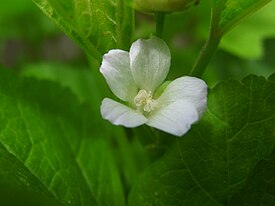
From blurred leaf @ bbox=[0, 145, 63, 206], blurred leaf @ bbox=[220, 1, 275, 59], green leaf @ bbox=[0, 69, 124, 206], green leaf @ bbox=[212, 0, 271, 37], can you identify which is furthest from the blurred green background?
blurred leaf @ bbox=[0, 145, 63, 206]

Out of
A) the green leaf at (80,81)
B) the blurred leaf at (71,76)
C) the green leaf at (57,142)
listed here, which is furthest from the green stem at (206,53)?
the blurred leaf at (71,76)

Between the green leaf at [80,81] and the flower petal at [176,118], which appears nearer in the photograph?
the flower petal at [176,118]

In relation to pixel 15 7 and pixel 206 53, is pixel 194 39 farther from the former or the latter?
pixel 206 53

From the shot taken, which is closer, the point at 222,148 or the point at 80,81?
the point at 222,148

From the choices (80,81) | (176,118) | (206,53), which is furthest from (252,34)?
(176,118)

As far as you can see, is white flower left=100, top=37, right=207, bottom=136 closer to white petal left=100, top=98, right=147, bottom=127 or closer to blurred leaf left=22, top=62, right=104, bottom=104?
white petal left=100, top=98, right=147, bottom=127

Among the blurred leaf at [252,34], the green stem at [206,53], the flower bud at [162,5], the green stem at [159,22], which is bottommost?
the blurred leaf at [252,34]

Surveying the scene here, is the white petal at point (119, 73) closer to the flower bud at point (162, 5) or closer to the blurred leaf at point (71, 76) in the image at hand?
the flower bud at point (162, 5)

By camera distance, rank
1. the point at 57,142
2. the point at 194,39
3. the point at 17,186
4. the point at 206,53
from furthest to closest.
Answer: the point at 194,39 < the point at 57,142 < the point at 206,53 < the point at 17,186
